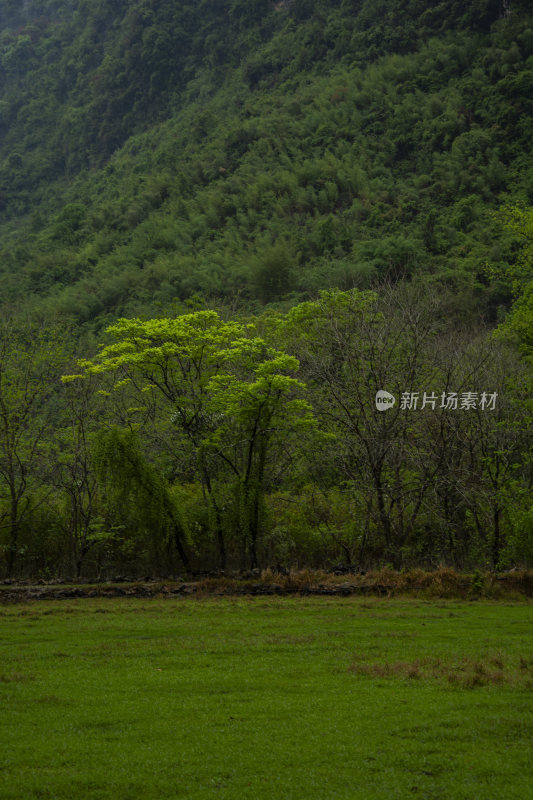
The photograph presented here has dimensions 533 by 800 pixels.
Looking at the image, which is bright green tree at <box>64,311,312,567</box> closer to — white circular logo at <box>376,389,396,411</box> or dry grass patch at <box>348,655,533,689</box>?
white circular logo at <box>376,389,396,411</box>

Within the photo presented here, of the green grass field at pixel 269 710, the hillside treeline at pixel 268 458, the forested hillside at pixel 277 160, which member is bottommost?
the green grass field at pixel 269 710

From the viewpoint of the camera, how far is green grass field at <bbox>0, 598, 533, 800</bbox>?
758 cm

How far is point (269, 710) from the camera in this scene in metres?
9.75

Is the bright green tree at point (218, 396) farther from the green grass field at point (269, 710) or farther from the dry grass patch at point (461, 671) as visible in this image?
the dry grass patch at point (461, 671)

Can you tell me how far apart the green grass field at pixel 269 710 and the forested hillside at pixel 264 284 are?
9.63 metres

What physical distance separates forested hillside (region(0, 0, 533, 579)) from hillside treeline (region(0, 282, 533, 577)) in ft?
0.42

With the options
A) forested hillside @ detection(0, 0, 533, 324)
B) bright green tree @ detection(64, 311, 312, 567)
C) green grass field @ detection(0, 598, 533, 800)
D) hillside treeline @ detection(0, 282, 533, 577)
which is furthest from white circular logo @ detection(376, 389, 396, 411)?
forested hillside @ detection(0, 0, 533, 324)

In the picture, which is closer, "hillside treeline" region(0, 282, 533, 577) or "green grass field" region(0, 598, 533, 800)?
"green grass field" region(0, 598, 533, 800)

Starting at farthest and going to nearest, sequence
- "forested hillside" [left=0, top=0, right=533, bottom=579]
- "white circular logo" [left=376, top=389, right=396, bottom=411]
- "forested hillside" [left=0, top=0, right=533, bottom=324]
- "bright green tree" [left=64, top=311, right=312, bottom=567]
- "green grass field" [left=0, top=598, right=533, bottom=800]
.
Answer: "forested hillside" [left=0, top=0, right=533, bottom=324] → "white circular logo" [left=376, top=389, right=396, bottom=411] → "forested hillside" [left=0, top=0, right=533, bottom=579] → "bright green tree" [left=64, top=311, right=312, bottom=567] → "green grass field" [left=0, top=598, right=533, bottom=800]

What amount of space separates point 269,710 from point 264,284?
6105cm

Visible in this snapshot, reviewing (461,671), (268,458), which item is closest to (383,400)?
(268,458)

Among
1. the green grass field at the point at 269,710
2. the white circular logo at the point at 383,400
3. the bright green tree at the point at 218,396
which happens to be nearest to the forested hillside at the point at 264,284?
the bright green tree at the point at 218,396

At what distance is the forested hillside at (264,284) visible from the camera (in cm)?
2592

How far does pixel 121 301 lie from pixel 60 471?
4687 cm
